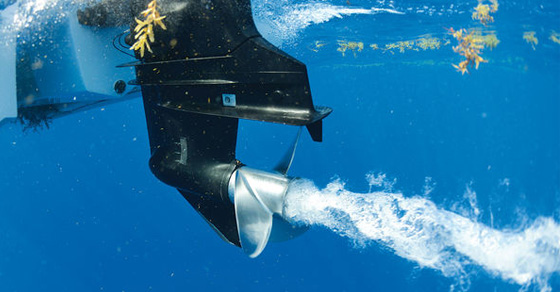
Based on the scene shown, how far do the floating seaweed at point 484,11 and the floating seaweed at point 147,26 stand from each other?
6693 mm

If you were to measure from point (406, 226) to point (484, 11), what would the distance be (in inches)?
265

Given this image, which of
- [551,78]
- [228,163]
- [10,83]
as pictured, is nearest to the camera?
[228,163]

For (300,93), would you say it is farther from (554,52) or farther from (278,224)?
(554,52)

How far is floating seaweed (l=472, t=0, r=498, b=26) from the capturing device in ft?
22.6

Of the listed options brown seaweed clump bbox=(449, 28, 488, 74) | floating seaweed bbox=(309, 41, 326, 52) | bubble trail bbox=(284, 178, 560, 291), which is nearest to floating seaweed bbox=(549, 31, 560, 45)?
brown seaweed clump bbox=(449, 28, 488, 74)

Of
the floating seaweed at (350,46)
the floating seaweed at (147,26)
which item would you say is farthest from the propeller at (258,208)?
the floating seaweed at (350,46)

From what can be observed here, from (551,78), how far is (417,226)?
1737cm

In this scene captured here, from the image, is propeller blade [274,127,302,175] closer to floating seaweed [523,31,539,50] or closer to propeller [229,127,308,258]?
propeller [229,127,308,258]

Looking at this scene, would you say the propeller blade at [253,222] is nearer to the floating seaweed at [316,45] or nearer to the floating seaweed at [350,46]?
the floating seaweed at [316,45]

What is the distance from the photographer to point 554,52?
10.4 metres

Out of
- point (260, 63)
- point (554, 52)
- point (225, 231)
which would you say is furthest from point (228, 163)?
point (554, 52)

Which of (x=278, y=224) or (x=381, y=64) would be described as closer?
(x=278, y=224)

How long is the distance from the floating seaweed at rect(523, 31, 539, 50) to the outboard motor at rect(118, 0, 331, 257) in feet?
28.8

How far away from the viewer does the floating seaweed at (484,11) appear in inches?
271
